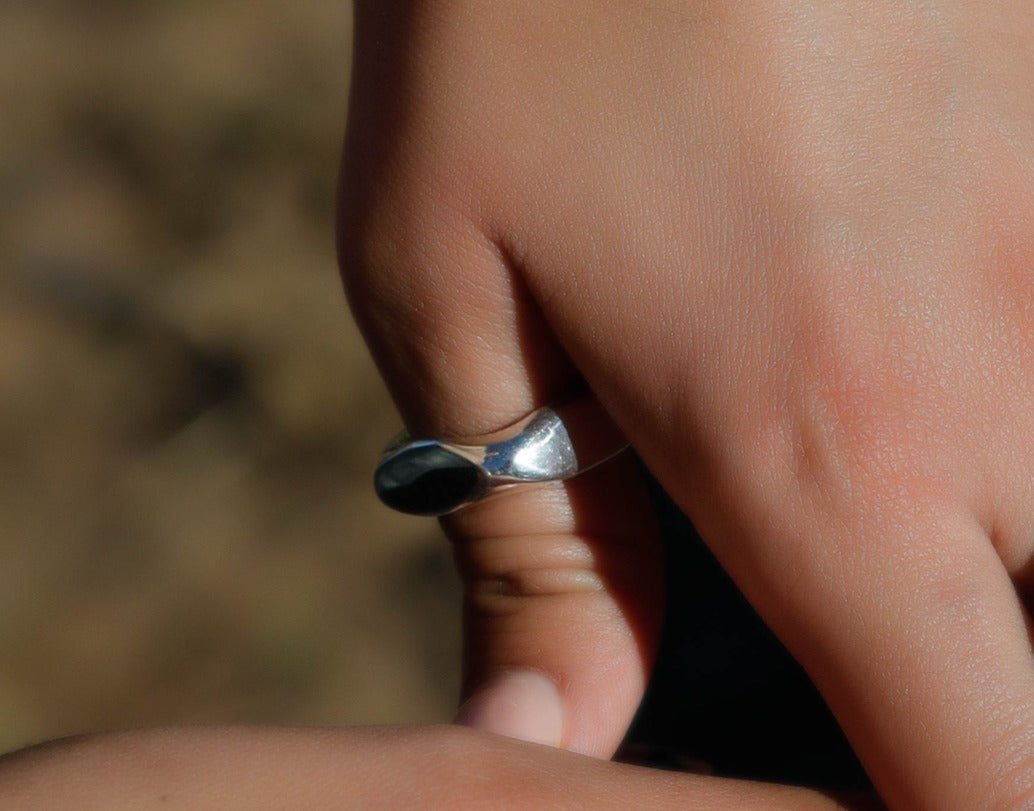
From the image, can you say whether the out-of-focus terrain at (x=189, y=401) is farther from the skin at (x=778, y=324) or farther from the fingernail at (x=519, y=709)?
the skin at (x=778, y=324)

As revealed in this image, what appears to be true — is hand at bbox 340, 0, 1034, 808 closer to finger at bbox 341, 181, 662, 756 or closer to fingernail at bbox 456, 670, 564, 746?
finger at bbox 341, 181, 662, 756

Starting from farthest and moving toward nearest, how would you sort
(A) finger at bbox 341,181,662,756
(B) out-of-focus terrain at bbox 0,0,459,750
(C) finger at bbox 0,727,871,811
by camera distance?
(B) out-of-focus terrain at bbox 0,0,459,750 → (A) finger at bbox 341,181,662,756 → (C) finger at bbox 0,727,871,811

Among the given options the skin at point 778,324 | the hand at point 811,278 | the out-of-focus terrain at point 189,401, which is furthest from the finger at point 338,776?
the out-of-focus terrain at point 189,401

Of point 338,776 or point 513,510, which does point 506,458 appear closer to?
point 513,510

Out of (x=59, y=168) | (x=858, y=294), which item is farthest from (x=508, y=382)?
(x=59, y=168)

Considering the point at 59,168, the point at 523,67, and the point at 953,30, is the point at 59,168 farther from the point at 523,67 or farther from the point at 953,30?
the point at 953,30

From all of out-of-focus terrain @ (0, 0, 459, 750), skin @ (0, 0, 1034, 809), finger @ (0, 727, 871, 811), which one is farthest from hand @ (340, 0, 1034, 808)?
out-of-focus terrain @ (0, 0, 459, 750)
